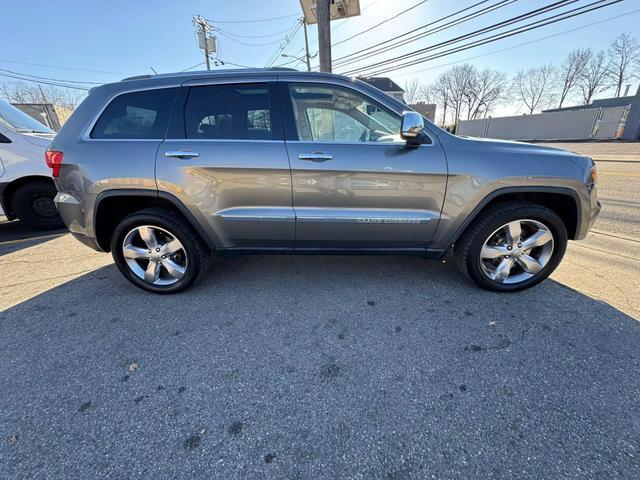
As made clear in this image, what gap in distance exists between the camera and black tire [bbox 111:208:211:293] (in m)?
2.64

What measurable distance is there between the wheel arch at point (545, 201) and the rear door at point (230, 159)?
5.24ft

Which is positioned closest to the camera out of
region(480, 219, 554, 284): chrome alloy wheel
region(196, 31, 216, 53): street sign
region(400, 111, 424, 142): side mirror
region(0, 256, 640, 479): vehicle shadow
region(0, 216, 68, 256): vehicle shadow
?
region(0, 256, 640, 479): vehicle shadow

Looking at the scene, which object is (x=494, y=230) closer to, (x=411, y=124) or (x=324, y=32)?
(x=411, y=124)

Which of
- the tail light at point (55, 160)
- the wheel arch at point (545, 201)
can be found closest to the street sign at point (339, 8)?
the tail light at point (55, 160)

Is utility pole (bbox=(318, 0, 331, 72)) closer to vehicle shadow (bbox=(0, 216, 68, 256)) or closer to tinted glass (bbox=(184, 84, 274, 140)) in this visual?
tinted glass (bbox=(184, 84, 274, 140))

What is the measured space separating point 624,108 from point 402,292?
31970mm

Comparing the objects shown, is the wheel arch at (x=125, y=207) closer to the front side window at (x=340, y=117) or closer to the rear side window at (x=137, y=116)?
the rear side window at (x=137, y=116)

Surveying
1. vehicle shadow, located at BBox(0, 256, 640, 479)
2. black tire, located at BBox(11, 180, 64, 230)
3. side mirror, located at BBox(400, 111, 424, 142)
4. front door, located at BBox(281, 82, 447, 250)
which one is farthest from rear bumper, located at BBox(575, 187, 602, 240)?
black tire, located at BBox(11, 180, 64, 230)

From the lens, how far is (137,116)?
2588 millimetres

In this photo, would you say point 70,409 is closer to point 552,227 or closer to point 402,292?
point 402,292

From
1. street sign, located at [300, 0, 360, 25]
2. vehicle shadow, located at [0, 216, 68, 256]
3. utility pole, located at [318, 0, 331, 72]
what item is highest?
street sign, located at [300, 0, 360, 25]

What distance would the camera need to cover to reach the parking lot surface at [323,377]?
4.66 ft

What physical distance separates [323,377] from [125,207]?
2.43 meters

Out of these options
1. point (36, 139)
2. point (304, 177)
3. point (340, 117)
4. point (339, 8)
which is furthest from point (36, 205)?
point (339, 8)
